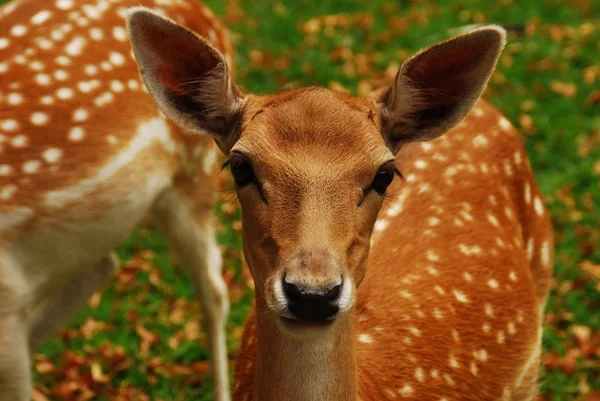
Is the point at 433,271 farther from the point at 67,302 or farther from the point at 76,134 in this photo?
the point at 67,302

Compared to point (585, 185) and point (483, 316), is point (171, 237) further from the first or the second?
point (585, 185)

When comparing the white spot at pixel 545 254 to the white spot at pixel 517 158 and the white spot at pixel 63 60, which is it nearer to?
the white spot at pixel 517 158

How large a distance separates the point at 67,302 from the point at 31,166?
1032 millimetres

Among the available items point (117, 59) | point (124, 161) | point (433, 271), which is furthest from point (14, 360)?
point (433, 271)

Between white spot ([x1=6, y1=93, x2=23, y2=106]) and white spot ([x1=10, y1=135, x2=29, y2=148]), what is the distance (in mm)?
146

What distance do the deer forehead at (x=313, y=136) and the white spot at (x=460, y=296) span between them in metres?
0.89

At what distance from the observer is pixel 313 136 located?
2.52 m

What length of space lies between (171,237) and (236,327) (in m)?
1.07

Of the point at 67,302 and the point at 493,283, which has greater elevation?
the point at 493,283

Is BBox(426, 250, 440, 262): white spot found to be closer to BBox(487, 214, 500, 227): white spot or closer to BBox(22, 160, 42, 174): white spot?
BBox(487, 214, 500, 227): white spot

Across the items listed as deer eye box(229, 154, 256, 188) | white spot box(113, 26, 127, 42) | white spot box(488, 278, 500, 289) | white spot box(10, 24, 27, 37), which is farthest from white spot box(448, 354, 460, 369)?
white spot box(10, 24, 27, 37)

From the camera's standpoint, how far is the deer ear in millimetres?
2670

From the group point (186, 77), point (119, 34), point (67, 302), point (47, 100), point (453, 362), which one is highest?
point (186, 77)

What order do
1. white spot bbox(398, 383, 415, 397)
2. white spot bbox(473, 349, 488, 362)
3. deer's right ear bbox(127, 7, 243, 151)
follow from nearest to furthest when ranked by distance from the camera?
deer's right ear bbox(127, 7, 243, 151) < white spot bbox(398, 383, 415, 397) < white spot bbox(473, 349, 488, 362)
